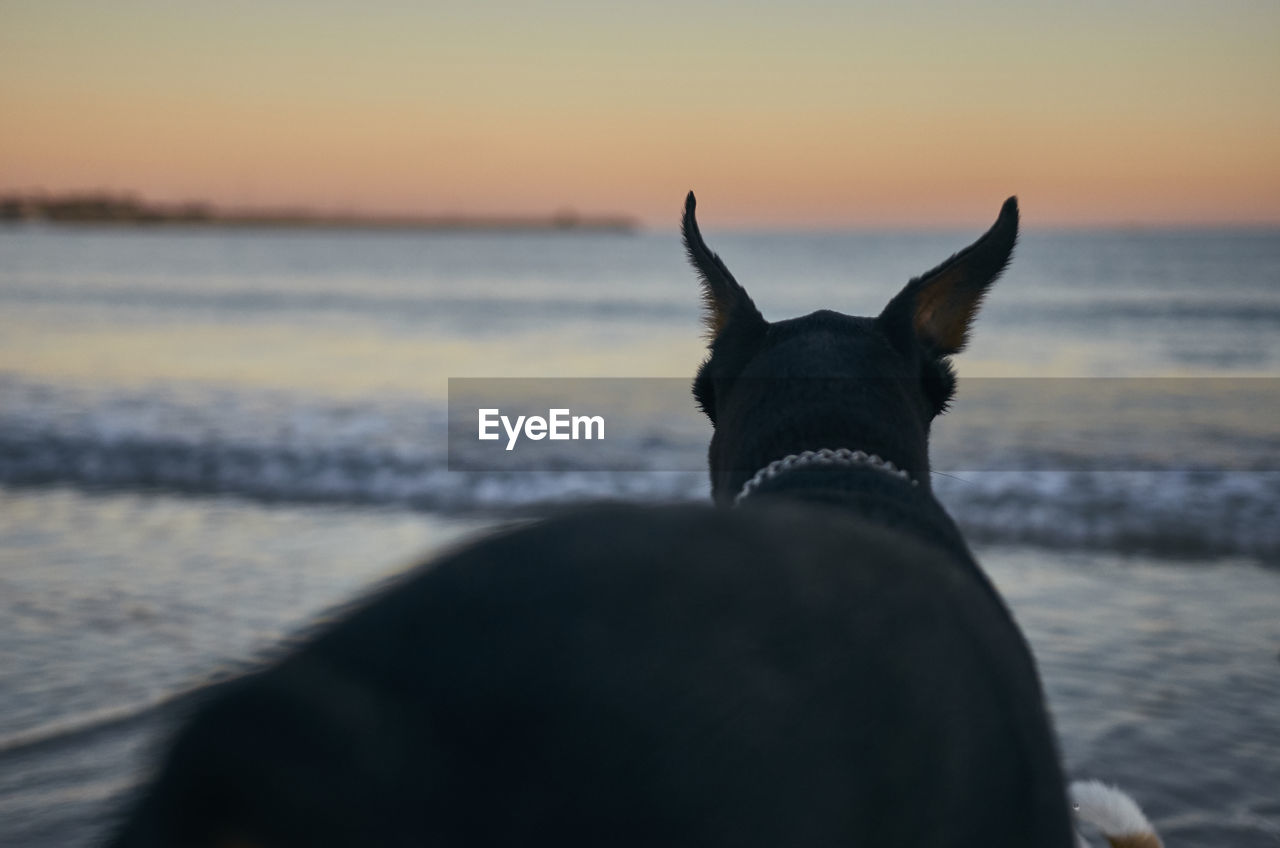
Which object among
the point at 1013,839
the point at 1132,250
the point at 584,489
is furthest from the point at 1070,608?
the point at 1132,250

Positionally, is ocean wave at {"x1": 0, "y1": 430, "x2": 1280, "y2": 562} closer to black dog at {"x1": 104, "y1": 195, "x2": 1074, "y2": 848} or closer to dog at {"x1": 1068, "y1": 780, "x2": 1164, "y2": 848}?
dog at {"x1": 1068, "y1": 780, "x2": 1164, "y2": 848}

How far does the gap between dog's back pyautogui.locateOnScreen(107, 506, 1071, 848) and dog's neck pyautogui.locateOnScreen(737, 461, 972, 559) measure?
0.54m

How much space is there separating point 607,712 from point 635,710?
0.08 ft

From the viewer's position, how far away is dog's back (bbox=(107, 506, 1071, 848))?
79cm

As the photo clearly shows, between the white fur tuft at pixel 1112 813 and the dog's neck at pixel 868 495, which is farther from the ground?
the dog's neck at pixel 868 495

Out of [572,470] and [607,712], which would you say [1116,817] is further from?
[572,470]

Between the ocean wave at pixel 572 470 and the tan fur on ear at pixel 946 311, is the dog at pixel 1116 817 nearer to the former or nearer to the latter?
the tan fur on ear at pixel 946 311

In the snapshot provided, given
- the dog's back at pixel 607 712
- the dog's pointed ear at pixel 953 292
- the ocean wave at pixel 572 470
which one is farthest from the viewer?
the ocean wave at pixel 572 470

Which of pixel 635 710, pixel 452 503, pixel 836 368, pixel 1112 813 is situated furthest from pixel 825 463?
pixel 452 503

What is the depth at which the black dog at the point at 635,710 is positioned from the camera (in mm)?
793

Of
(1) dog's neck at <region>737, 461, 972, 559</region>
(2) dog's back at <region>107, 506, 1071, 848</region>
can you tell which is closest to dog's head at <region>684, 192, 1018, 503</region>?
(1) dog's neck at <region>737, 461, 972, 559</region>

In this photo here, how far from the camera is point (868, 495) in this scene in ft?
5.71

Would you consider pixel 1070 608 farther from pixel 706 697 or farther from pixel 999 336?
pixel 999 336

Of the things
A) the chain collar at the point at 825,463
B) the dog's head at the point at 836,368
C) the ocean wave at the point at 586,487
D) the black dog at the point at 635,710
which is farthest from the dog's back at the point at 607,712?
the ocean wave at the point at 586,487
